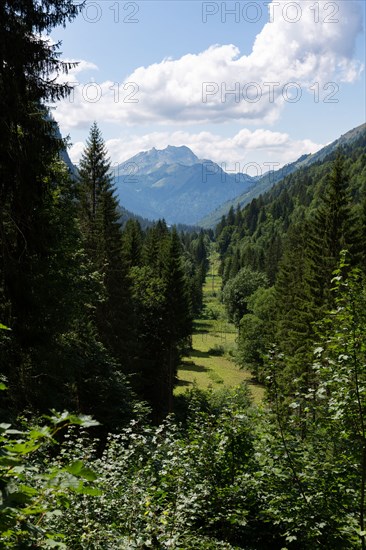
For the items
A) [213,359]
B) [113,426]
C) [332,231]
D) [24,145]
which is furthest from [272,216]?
[24,145]

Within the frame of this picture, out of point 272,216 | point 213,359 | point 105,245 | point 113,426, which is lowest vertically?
point 213,359

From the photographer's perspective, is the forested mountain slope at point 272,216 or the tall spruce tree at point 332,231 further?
the forested mountain slope at point 272,216

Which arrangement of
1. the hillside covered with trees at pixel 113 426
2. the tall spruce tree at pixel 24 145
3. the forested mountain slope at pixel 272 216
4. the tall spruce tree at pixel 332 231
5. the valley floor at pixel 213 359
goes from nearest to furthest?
the hillside covered with trees at pixel 113 426, the tall spruce tree at pixel 24 145, the tall spruce tree at pixel 332 231, the valley floor at pixel 213 359, the forested mountain slope at pixel 272 216

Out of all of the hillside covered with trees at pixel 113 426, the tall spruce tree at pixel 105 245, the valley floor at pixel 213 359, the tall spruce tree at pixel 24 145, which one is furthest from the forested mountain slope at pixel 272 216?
the tall spruce tree at pixel 24 145

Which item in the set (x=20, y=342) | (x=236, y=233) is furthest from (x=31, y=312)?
(x=236, y=233)

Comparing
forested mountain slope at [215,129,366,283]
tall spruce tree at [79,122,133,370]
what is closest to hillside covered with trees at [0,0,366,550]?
tall spruce tree at [79,122,133,370]

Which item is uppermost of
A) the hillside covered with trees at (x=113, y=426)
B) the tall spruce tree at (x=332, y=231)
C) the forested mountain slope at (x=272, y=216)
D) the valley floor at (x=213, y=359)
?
the forested mountain slope at (x=272, y=216)

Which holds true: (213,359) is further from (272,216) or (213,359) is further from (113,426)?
(272,216)

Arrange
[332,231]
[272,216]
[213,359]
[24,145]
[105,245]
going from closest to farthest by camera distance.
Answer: [24,145]
[332,231]
[105,245]
[213,359]
[272,216]

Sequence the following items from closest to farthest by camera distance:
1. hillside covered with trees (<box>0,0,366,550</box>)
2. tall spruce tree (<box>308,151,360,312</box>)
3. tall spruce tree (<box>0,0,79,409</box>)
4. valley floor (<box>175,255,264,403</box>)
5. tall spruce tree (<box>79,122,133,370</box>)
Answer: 1. hillside covered with trees (<box>0,0,366,550</box>)
2. tall spruce tree (<box>0,0,79,409</box>)
3. tall spruce tree (<box>308,151,360,312</box>)
4. tall spruce tree (<box>79,122,133,370</box>)
5. valley floor (<box>175,255,264,403</box>)

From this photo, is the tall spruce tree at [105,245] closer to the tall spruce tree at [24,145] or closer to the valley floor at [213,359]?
the valley floor at [213,359]

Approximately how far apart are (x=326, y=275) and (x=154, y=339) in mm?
18269

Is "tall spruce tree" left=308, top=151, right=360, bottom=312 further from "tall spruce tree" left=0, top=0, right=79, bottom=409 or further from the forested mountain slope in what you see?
the forested mountain slope

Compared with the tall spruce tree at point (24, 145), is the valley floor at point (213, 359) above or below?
below
